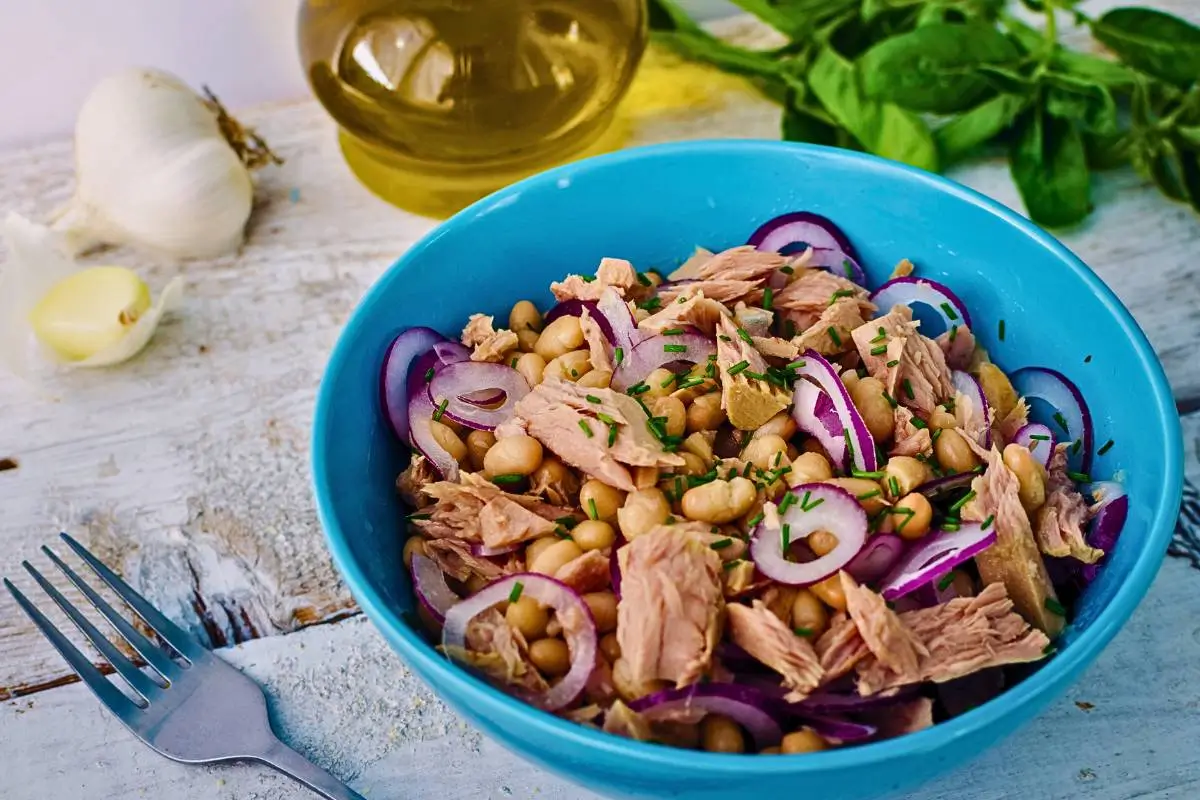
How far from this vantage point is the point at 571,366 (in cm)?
194

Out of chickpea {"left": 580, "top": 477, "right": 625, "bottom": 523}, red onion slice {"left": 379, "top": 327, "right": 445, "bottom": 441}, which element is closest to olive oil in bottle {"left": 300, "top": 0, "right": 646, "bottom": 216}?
red onion slice {"left": 379, "top": 327, "right": 445, "bottom": 441}

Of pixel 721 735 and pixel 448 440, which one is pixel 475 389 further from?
pixel 721 735

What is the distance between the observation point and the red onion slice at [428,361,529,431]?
1.92 meters

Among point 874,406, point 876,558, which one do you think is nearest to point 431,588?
point 876,558

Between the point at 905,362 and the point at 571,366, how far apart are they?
577 millimetres

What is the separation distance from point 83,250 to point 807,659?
6.84ft

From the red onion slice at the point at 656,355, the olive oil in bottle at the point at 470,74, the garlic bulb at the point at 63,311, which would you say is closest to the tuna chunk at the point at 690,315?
the red onion slice at the point at 656,355

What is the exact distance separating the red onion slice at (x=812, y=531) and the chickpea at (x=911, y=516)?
64 mm

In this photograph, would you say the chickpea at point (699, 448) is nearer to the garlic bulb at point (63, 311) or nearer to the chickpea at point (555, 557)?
the chickpea at point (555, 557)

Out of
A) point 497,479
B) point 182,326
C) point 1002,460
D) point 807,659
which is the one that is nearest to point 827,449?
point 1002,460

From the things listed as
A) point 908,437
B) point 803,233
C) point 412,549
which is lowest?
point 412,549

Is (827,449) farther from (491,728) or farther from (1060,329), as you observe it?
A: (491,728)

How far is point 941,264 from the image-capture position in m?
2.08

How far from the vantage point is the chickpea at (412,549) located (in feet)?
5.84
